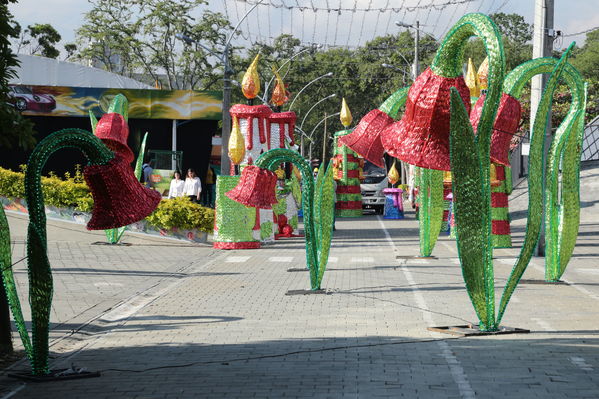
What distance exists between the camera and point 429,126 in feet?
38.7

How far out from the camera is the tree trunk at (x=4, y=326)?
9.84m

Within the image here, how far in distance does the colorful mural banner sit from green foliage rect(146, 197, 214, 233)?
12.5 m

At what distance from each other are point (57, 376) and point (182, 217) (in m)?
16.9

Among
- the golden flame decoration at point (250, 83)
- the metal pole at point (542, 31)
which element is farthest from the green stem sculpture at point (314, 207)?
the golden flame decoration at point (250, 83)

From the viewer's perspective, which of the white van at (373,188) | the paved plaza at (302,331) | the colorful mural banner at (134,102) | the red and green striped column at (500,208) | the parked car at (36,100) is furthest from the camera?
the white van at (373,188)

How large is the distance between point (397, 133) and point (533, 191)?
1746 millimetres

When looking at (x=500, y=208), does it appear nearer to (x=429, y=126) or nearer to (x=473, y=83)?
(x=473, y=83)

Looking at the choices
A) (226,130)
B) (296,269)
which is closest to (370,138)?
(296,269)

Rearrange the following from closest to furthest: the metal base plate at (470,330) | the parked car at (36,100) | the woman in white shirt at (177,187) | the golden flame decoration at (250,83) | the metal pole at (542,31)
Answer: the metal base plate at (470,330)
the metal pole at (542,31)
the golden flame decoration at (250,83)
the woman in white shirt at (177,187)
the parked car at (36,100)

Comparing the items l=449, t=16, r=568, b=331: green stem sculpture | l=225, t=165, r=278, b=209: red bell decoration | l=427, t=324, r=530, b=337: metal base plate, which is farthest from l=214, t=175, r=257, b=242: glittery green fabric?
l=449, t=16, r=568, b=331: green stem sculpture

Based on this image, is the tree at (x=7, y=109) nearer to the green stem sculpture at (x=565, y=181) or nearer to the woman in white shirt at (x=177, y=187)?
the green stem sculpture at (x=565, y=181)

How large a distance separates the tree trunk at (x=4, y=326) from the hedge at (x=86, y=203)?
49.5 feet

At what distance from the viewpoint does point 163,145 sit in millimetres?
39719

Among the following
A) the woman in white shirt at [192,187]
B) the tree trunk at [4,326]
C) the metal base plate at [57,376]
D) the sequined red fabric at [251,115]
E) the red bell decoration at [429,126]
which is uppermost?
the sequined red fabric at [251,115]
